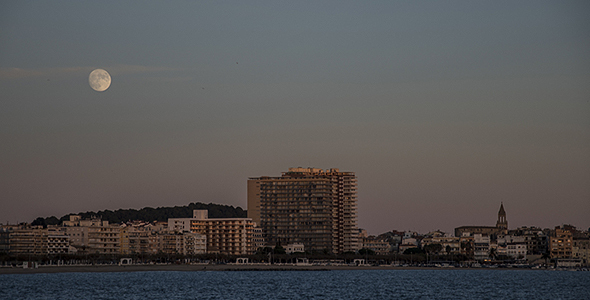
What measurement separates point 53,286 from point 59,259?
284ft

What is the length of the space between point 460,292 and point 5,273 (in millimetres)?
78275

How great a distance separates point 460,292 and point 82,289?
150 feet

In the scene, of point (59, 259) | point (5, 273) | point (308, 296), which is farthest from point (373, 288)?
point (59, 259)

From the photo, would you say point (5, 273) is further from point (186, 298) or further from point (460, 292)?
point (460, 292)

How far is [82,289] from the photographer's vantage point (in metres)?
99.1

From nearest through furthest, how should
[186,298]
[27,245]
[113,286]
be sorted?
[186,298] → [113,286] → [27,245]

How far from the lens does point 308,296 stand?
302 ft

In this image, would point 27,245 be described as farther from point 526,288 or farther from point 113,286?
point 526,288

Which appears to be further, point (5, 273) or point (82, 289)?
point (5, 273)

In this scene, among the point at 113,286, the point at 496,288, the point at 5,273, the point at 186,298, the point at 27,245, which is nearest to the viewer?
the point at 186,298

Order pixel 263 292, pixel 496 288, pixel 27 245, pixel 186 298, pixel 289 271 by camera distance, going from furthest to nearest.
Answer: pixel 27 245 → pixel 289 271 → pixel 496 288 → pixel 263 292 → pixel 186 298

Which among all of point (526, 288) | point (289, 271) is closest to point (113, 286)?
point (526, 288)

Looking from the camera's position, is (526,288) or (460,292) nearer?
(460,292)

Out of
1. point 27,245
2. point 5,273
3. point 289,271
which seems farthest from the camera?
point 27,245
